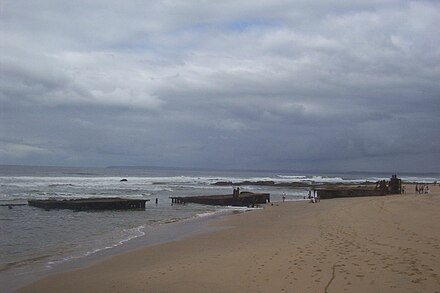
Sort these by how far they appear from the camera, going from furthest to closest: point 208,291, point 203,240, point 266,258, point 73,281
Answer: point 203,240, point 266,258, point 73,281, point 208,291

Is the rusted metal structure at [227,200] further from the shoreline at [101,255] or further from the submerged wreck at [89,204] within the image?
the shoreline at [101,255]

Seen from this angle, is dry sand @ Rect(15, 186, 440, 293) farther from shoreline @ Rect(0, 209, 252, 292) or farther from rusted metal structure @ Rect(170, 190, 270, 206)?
rusted metal structure @ Rect(170, 190, 270, 206)

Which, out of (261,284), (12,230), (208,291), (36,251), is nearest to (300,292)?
(261,284)

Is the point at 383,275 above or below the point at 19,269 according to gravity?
above

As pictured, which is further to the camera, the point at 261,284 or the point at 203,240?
the point at 203,240

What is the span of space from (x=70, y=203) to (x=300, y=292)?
32.5 metres

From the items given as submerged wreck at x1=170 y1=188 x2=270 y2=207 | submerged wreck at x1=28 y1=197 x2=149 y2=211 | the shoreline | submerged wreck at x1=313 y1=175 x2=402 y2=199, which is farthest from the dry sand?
submerged wreck at x1=313 y1=175 x2=402 y2=199

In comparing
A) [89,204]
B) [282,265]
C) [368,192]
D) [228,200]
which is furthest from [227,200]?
[282,265]

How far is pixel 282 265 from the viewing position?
36.0ft

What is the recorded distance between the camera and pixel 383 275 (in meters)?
9.28

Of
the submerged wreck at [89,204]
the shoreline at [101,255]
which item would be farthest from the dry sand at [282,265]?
the submerged wreck at [89,204]

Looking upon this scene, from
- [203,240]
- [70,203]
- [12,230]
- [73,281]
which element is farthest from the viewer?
[70,203]

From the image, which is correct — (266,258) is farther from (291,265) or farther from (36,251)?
(36,251)

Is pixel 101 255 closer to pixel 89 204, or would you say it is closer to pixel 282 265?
pixel 282 265
